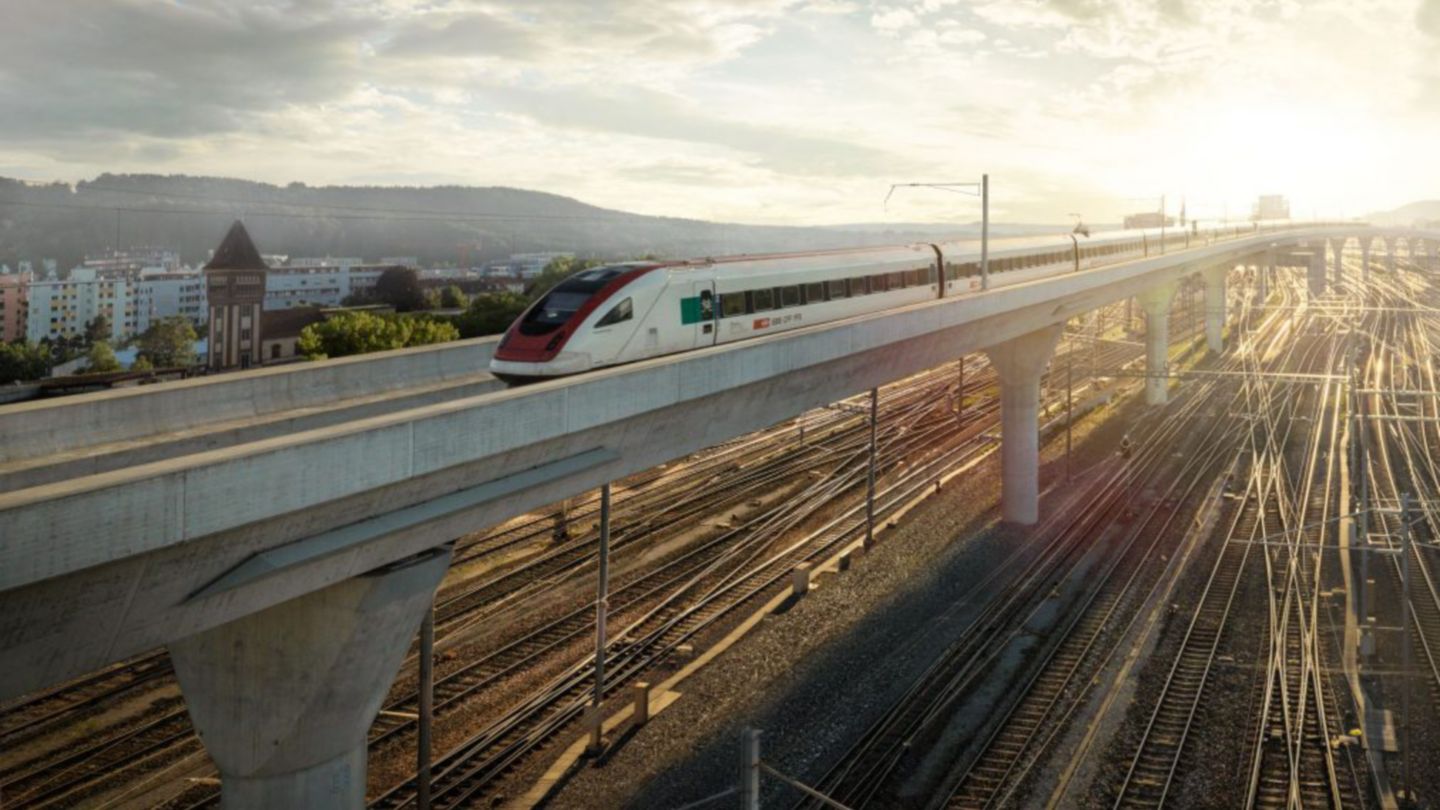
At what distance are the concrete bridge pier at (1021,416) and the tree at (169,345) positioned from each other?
206ft

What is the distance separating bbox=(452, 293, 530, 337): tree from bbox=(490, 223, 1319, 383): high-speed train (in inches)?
1512

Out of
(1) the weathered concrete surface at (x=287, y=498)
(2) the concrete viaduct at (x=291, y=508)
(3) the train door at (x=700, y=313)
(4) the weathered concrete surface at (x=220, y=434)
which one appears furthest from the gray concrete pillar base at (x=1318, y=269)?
(4) the weathered concrete surface at (x=220, y=434)

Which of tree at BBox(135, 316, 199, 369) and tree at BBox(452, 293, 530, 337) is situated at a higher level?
tree at BBox(452, 293, 530, 337)

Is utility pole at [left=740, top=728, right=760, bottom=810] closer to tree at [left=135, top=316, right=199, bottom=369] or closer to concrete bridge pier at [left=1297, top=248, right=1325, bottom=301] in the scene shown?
tree at [left=135, top=316, right=199, bottom=369]

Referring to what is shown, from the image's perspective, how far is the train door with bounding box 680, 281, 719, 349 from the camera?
19844 mm

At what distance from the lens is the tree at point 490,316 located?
65.2 meters

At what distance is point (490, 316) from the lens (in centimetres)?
6606

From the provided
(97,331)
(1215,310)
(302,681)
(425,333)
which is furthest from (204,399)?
(97,331)

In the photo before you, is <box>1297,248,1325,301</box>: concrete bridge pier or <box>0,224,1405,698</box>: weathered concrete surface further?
<box>1297,248,1325,301</box>: concrete bridge pier

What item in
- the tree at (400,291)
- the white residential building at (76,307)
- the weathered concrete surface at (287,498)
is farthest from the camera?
the tree at (400,291)

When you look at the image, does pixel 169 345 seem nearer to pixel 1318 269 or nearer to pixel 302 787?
pixel 302 787

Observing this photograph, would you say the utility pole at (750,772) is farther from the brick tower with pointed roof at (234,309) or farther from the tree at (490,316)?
the brick tower with pointed roof at (234,309)

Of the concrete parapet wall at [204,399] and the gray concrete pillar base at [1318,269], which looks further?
the gray concrete pillar base at [1318,269]

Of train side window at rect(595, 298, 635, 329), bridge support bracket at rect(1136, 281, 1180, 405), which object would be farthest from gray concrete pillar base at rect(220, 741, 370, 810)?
bridge support bracket at rect(1136, 281, 1180, 405)
